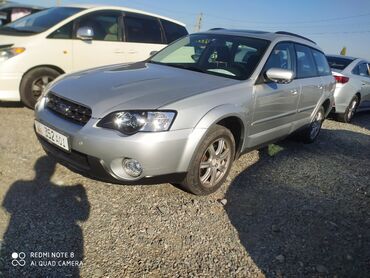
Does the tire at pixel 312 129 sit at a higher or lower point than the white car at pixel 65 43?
lower

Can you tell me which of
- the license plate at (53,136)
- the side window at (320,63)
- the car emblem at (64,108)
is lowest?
the license plate at (53,136)

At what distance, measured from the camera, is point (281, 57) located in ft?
14.4

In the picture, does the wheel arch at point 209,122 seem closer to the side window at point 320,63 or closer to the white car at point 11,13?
the side window at point 320,63

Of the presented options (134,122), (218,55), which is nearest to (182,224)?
(134,122)

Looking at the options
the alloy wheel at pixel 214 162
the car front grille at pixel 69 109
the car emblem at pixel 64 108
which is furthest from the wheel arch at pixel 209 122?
the car emblem at pixel 64 108

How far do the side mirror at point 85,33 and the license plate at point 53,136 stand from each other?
2.88 meters

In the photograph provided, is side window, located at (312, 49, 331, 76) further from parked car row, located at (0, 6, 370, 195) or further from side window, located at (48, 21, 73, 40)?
side window, located at (48, 21, 73, 40)

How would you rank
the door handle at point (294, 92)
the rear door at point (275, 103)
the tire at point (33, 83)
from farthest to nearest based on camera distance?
the tire at point (33, 83), the door handle at point (294, 92), the rear door at point (275, 103)

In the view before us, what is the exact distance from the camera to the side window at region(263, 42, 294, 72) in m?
4.08

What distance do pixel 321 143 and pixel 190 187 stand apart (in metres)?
3.57

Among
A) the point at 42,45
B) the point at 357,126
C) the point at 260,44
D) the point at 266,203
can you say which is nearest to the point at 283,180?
the point at 266,203

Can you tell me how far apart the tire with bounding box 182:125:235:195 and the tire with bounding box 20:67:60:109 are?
135 inches

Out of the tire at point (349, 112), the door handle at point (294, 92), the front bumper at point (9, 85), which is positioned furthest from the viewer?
the tire at point (349, 112)

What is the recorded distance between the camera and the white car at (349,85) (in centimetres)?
773
